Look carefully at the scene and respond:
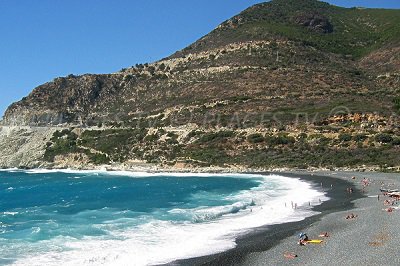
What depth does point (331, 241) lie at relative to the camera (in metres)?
22.6

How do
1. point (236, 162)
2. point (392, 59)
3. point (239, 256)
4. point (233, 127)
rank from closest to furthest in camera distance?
point (239, 256), point (236, 162), point (233, 127), point (392, 59)

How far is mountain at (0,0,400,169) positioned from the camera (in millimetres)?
76188

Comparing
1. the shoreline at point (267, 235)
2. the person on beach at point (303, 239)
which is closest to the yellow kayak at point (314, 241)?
the person on beach at point (303, 239)

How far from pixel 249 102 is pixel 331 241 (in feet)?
237

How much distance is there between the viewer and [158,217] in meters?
34.0

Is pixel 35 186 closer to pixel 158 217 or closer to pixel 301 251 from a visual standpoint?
pixel 158 217

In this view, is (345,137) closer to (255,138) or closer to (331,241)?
(255,138)

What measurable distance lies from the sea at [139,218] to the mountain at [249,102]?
1896 centimetres

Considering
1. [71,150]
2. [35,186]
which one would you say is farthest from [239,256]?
[71,150]

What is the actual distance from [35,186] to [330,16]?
113165 mm

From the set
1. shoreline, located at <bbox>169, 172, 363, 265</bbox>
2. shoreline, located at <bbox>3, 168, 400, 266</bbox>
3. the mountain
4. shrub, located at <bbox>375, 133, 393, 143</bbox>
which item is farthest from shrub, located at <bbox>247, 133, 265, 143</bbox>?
shoreline, located at <bbox>3, 168, 400, 266</bbox>

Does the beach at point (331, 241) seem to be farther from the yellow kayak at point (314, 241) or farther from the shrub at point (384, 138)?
the shrub at point (384, 138)

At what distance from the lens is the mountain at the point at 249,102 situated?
3000 inches

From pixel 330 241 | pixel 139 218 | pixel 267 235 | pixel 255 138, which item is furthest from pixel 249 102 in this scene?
pixel 330 241
